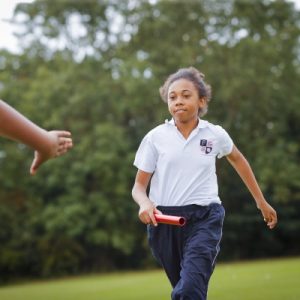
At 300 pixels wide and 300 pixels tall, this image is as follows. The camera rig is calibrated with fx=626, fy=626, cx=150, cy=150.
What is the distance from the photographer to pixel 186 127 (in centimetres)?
501

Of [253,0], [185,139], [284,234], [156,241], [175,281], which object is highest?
[253,0]

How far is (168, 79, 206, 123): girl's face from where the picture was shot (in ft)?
16.3

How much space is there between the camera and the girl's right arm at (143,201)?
433 cm

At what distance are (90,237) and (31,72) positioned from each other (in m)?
→ 9.40

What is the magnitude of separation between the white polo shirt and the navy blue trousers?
9 centimetres

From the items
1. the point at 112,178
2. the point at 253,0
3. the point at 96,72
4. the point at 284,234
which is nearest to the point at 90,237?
the point at 112,178

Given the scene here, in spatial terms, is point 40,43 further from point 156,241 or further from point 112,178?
point 156,241

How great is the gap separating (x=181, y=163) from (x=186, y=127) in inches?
12.9

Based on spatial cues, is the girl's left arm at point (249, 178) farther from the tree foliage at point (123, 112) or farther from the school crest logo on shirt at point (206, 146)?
the tree foliage at point (123, 112)

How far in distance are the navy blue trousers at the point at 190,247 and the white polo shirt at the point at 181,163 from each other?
93mm

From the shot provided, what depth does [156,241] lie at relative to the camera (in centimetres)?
490

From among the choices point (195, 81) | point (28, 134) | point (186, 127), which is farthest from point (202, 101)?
point (28, 134)

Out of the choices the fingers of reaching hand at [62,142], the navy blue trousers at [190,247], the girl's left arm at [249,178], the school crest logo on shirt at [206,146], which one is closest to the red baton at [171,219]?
the navy blue trousers at [190,247]

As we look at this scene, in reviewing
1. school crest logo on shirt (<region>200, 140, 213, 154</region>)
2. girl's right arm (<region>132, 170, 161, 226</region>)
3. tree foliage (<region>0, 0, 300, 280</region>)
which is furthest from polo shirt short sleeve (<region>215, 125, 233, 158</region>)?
tree foliage (<region>0, 0, 300, 280</region>)
